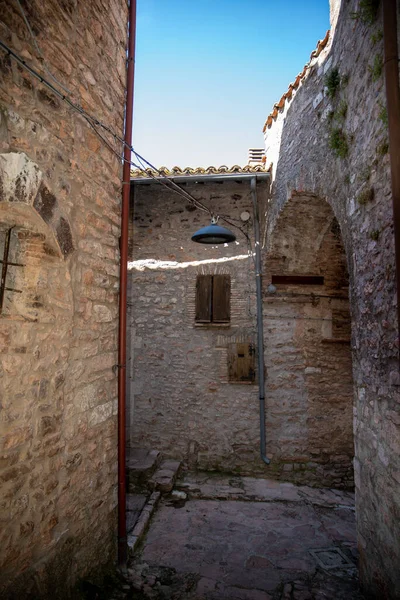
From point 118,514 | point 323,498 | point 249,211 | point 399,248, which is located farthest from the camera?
point 249,211

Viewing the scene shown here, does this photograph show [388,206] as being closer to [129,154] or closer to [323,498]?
[129,154]

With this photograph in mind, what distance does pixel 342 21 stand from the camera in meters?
3.94

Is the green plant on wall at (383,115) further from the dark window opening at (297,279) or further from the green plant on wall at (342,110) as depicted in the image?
the dark window opening at (297,279)

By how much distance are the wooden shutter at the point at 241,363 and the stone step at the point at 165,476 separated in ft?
5.68

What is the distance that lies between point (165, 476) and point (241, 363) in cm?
219

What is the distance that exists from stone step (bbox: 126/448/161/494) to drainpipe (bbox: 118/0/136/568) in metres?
2.01

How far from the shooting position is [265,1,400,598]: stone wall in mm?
2980

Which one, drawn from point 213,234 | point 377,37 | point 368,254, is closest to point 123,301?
point 213,234

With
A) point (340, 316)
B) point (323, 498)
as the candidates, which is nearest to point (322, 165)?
point (340, 316)

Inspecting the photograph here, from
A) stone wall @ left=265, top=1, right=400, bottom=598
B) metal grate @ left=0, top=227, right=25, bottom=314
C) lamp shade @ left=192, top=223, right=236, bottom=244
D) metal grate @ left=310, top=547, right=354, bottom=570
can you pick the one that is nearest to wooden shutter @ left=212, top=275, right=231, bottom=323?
lamp shade @ left=192, top=223, right=236, bottom=244

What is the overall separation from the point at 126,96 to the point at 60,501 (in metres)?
3.67

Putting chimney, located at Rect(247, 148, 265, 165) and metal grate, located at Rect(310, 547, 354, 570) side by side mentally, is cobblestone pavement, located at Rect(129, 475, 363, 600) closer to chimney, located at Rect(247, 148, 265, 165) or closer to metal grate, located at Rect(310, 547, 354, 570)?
metal grate, located at Rect(310, 547, 354, 570)

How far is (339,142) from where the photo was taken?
399 centimetres

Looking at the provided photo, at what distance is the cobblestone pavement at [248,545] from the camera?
3672 mm
